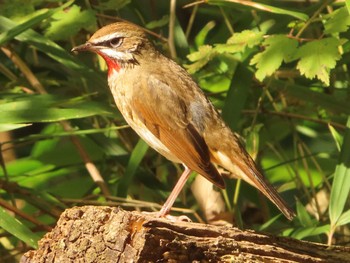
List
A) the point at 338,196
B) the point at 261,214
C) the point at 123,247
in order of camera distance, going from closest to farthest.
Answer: the point at 123,247
the point at 338,196
the point at 261,214

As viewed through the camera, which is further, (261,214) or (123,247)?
(261,214)

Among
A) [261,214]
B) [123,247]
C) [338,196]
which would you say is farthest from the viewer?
[261,214]

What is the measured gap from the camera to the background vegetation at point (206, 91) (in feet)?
18.5

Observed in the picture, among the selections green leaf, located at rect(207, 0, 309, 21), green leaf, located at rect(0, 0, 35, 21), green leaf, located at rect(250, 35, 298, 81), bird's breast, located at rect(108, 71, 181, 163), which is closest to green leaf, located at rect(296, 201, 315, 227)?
bird's breast, located at rect(108, 71, 181, 163)

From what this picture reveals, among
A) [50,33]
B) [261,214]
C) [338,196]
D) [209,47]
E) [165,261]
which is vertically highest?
[50,33]

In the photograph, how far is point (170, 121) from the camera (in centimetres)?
547

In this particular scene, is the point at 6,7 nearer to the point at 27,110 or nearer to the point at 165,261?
the point at 27,110

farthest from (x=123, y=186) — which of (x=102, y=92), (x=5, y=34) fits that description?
(x=5, y=34)

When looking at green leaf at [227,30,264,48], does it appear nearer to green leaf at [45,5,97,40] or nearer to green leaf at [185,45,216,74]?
green leaf at [185,45,216,74]

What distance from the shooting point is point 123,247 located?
13.6 feet

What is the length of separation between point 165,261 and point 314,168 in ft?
9.79

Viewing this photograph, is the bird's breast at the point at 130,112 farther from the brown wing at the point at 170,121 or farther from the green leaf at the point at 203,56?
the green leaf at the point at 203,56

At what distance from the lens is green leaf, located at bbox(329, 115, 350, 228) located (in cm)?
544

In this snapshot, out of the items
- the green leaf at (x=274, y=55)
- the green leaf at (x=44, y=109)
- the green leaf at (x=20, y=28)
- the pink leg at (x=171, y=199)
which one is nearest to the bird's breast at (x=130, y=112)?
the pink leg at (x=171, y=199)
